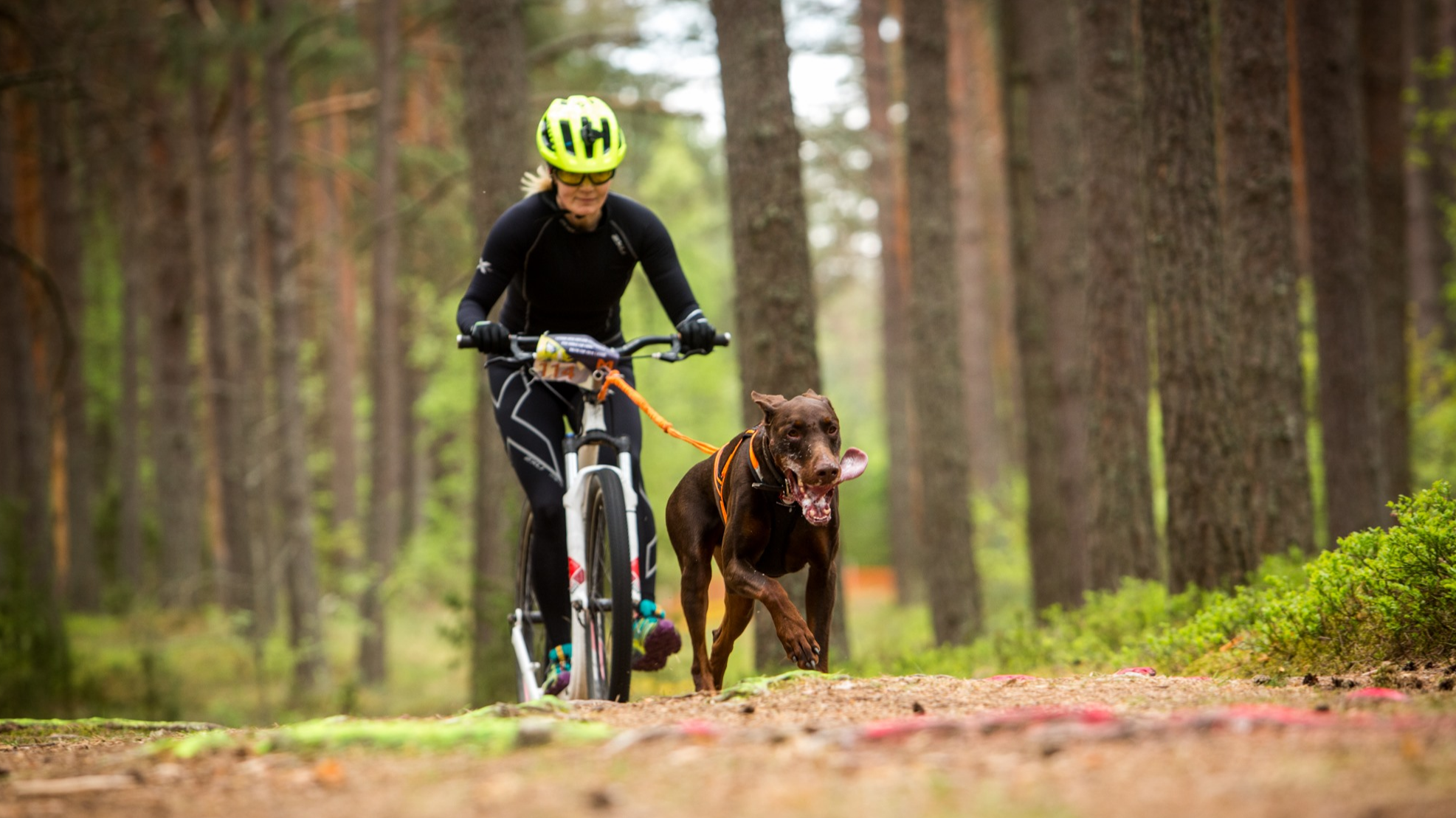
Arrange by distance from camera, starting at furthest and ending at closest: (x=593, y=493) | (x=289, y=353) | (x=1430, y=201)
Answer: (x=1430, y=201)
(x=289, y=353)
(x=593, y=493)

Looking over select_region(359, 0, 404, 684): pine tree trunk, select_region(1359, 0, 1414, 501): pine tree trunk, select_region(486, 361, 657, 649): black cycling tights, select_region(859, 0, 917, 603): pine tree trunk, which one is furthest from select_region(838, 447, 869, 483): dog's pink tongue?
select_region(859, 0, 917, 603): pine tree trunk

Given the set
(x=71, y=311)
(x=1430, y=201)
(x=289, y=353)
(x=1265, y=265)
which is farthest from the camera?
(x=1430, y=201)

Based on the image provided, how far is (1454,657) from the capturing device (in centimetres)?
502

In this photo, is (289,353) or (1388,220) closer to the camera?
(1388,220)

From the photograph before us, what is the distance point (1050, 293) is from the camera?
13375 millimetres

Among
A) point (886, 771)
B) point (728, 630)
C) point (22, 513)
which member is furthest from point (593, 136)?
point (22, 513)

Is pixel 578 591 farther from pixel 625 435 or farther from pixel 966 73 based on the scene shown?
pixel 966 73

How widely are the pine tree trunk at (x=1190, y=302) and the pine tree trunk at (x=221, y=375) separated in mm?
15609

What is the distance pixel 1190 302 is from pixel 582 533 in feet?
16.3

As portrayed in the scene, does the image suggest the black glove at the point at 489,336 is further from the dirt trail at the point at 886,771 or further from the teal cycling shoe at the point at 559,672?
the dirt trail at the point at 886,771

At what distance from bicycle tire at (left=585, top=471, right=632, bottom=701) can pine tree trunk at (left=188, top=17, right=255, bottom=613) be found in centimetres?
1545

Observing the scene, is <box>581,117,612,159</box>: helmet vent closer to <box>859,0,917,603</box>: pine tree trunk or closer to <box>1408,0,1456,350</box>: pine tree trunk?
<box>859,0,917,603</box>: pine tree trunk

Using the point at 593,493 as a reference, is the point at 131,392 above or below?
above

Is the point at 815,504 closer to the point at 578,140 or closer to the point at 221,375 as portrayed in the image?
the point at 578,140
